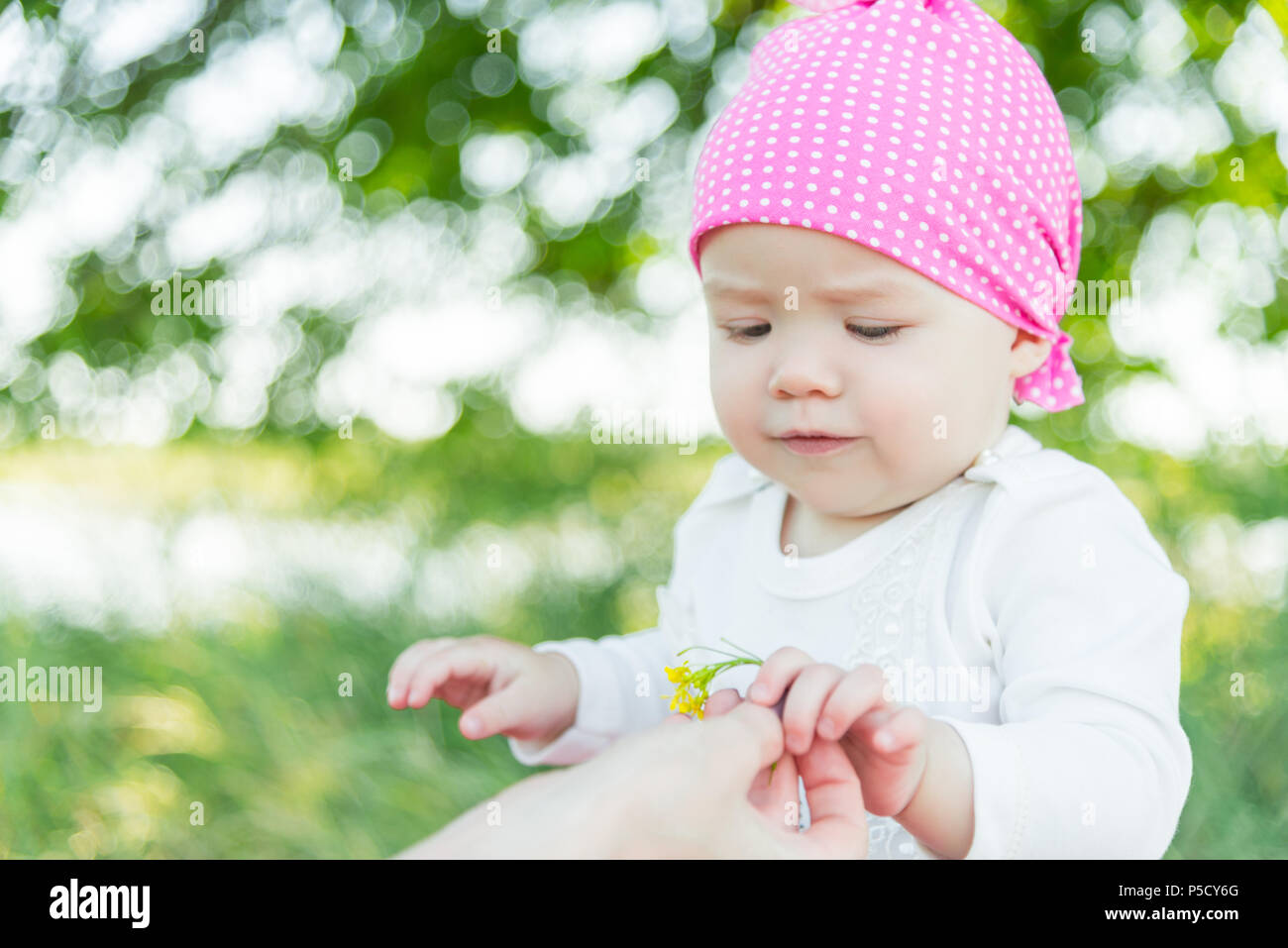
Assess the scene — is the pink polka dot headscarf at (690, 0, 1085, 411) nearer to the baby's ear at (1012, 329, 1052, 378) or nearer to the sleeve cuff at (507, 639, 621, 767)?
the baby's ear at (1012, 329, 1052, 378)

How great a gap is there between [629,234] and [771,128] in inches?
104

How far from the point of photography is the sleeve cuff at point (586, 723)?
1.98 meters

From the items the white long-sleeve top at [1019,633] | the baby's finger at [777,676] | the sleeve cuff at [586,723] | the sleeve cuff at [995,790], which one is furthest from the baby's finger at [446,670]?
the sleeve cuff at [995,790]

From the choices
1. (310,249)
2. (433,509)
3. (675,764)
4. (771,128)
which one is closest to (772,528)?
(771,128)

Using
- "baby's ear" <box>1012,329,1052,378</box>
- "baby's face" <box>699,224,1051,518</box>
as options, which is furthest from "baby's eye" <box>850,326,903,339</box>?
"baby's ear" <box>1012,329,1052,378</box>

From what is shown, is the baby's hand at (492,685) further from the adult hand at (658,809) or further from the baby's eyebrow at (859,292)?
the baby's eyebrow at (859,292)

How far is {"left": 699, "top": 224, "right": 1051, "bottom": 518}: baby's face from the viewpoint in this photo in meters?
1.54

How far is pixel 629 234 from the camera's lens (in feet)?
13.8

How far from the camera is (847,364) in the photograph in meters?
1.54

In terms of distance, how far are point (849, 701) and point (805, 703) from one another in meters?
0.04

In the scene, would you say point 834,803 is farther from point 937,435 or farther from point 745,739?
point 937,435

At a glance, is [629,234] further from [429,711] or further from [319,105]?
[429,711]

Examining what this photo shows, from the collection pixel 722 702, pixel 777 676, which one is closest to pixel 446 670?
pixel 722 702

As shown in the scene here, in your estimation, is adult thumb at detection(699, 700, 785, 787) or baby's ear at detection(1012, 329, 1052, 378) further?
baby's ear at detection(1012, 329, 1052, 378)
